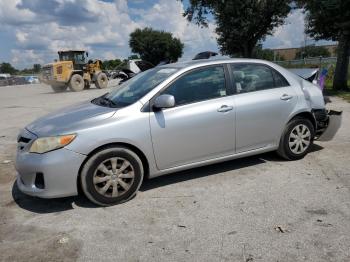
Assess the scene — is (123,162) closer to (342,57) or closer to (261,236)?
(261,236)

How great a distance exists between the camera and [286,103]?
5367mm

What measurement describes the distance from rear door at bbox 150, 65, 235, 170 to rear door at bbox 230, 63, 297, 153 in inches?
7.1

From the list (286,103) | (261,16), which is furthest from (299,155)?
(261,16)

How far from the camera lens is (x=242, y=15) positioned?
94.8 ft

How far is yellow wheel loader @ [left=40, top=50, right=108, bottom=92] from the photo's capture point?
80.1 ft

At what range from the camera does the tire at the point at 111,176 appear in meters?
4.18

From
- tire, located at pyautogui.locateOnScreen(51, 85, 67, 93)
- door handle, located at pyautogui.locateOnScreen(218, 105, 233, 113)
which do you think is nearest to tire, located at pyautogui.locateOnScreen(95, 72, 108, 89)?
tire, located at pyautogui.locateOnScreen(51, 85, 67, 93)

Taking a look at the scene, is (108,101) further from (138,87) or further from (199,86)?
(199,86)

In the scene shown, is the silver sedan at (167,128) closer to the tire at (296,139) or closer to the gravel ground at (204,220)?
the tire at (296,139)

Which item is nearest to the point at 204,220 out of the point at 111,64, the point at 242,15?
the point at 242,15

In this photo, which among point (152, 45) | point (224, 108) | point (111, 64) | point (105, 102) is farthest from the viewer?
point (152, 45)

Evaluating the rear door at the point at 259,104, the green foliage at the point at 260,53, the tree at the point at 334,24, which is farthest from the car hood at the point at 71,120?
the green foliage at the point at 260,53

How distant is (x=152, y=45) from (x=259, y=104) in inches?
3318

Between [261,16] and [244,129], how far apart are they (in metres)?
26.9
